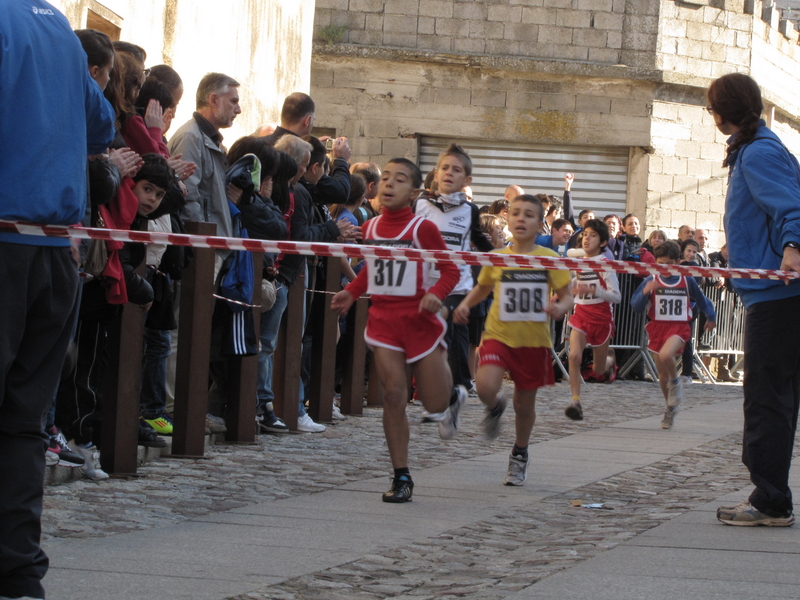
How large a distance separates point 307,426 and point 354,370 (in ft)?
4.56

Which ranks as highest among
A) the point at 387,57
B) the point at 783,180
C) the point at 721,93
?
the point at 387,57

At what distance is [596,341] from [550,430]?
6.40ft

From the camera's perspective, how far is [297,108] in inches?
360

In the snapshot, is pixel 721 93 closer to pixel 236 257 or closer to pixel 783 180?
pixel 783 180

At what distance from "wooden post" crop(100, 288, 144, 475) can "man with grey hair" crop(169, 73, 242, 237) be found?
1262 millimetres

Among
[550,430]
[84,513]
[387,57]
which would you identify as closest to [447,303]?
[550,430]

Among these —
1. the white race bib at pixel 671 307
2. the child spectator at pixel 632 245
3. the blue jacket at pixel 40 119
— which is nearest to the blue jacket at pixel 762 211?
the blue jacket at pixel 40 119

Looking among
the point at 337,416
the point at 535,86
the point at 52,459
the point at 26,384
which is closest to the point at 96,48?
the point at 52,459

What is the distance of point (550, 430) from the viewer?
970 cm

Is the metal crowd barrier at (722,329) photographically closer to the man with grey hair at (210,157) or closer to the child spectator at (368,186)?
the child spectator at (368,186)

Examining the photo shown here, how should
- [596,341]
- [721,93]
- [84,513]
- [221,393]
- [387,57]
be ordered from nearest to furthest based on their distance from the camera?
[84,513] < [721,93] < [221,393] < [596,341] < [387,57]

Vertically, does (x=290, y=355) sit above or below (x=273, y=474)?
above

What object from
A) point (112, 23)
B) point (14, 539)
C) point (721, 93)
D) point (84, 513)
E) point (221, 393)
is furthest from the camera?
point (112, 23)

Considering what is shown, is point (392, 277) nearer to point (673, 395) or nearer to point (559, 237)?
point (673, 395)
